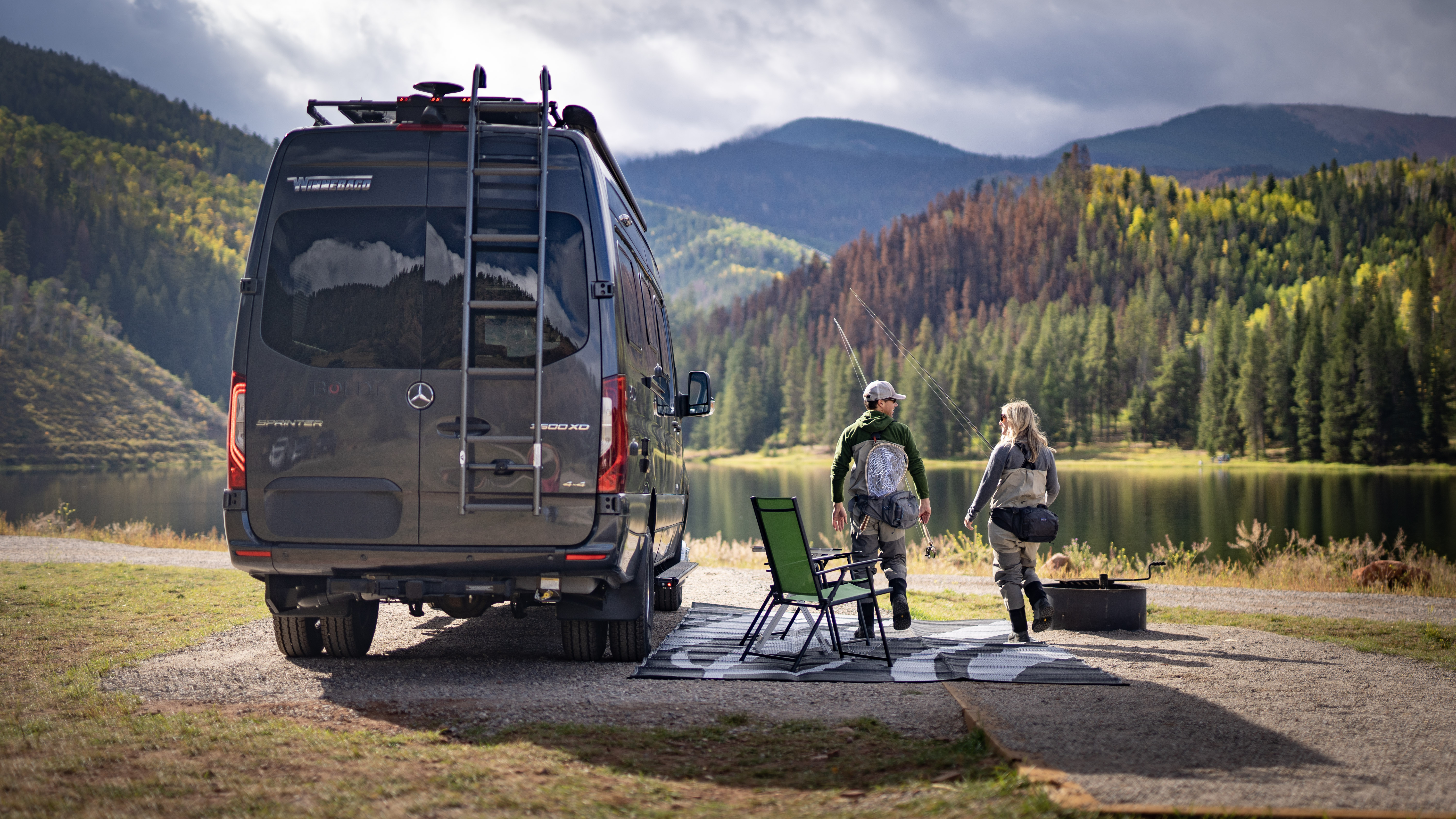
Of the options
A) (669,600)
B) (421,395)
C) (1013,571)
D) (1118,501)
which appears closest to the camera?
A: (421,395)

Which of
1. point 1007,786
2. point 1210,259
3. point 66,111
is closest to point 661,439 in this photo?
point 1007,786

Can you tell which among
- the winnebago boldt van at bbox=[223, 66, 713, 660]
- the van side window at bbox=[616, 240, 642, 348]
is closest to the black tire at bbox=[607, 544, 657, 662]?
the winnebago boldt van at bbox=[223, 66, 713, 660]

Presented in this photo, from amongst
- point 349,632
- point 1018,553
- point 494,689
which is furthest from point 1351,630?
point 349,632

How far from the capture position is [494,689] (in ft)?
20.2

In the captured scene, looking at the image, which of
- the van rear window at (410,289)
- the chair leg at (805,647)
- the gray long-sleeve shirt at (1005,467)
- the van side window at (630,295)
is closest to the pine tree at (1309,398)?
the gray long-sleeve shirt at (1005,467)

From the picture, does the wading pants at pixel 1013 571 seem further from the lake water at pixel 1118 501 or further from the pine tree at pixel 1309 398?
the pine tree at pixel 1309 398

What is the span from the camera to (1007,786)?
3957 millimetres

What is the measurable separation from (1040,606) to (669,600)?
339 centimetres

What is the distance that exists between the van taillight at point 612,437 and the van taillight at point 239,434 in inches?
77.4

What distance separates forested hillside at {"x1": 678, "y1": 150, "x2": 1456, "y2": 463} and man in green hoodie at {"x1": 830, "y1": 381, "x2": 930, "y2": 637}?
75295mm

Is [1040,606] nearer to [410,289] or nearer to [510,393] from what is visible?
[510,393]

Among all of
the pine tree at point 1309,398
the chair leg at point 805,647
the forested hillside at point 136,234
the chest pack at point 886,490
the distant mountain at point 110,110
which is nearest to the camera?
the chair leg at point 805,647

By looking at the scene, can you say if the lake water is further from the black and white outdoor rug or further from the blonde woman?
the blonde woman

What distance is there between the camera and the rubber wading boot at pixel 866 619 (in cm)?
784
